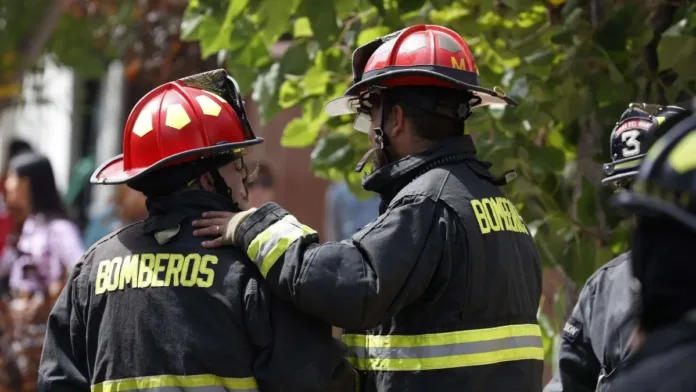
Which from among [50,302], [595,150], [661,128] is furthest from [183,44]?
[661,128]

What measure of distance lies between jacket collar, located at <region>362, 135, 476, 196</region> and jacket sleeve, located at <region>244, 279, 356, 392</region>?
45cm

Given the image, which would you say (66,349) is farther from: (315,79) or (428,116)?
(315,79)

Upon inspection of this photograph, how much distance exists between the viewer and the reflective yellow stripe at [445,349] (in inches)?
129

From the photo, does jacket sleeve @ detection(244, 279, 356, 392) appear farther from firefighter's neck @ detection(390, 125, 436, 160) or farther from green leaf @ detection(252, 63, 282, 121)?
green leaf @ detection(252, 63, 282, 121)

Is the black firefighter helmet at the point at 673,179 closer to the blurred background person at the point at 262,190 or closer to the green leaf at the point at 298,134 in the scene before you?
the green leaf at the point at 298,134

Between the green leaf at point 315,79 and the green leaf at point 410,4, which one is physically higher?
the green leaf at point 410,4

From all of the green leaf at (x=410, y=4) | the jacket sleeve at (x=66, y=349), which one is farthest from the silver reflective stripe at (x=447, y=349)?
the green leaf at (x=410, y=4)

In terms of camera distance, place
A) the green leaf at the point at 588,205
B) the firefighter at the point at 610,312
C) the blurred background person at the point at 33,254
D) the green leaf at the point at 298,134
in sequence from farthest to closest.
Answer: the blurred background person at the point at 33,254, the green leaf at the point at 298,134, the green leaf at the point at 588,205, the firefighter at the point at 610,312

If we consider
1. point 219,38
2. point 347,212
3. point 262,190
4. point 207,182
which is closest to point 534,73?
point 219,38

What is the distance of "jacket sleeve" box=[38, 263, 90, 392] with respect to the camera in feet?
11.4

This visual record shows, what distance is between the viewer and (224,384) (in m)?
3.24

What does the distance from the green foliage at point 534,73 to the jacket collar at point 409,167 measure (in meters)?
1.31

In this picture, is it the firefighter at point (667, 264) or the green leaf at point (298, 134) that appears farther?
the green leaf at point (298, 134)

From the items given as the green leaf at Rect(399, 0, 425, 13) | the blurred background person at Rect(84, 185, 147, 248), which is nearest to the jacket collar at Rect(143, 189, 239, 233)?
the green leaf at Rect(399, 0, 425, 13)
